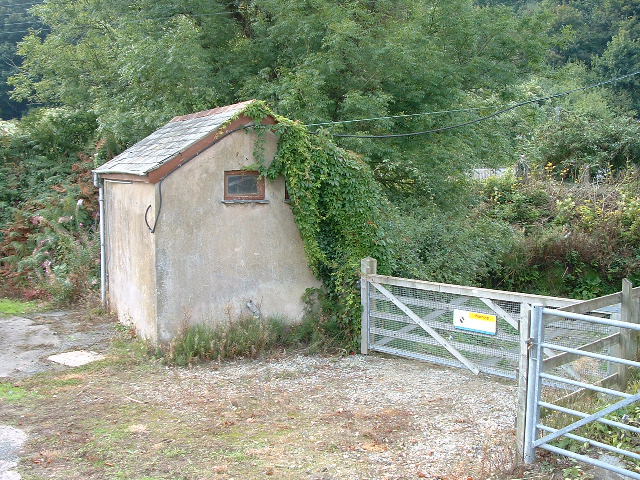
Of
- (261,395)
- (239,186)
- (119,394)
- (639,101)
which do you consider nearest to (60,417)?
(119,394)

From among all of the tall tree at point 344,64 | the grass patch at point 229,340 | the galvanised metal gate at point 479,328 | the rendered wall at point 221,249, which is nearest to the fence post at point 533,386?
the galvanised metal gate at point 479,328

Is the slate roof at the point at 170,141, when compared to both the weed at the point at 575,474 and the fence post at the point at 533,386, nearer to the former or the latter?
the fence post at the point at 533,386

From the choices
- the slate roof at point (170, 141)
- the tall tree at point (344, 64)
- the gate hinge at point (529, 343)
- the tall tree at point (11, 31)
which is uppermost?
the tall tree at point (11, 31)

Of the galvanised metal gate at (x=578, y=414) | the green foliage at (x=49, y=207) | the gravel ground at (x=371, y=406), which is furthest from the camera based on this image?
the green foliage at (x=49, y=207)

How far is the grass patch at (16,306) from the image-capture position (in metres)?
13.4

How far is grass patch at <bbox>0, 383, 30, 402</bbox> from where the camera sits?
8.28 m

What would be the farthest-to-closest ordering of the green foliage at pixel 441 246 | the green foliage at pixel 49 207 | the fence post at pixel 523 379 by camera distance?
the green foliage at pixel 49 207
the green foliage at pixel 441 246
the fence post at pixel 523 379

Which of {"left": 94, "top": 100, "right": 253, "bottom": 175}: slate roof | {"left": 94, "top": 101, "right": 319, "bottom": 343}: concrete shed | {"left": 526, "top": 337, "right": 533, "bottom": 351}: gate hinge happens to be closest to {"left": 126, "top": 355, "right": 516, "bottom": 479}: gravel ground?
{"left": 526, "top": 337, "right": 533, "bottom": 351}: gate hinge

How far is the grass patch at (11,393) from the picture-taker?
326 inches

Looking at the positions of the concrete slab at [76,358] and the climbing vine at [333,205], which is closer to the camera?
the concrete slab at [76,358]

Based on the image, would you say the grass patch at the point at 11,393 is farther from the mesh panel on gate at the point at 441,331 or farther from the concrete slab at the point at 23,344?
the mesh panel on gate at the point at 441,331

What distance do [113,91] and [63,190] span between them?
308 centimetres

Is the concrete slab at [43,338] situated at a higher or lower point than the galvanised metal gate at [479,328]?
lower

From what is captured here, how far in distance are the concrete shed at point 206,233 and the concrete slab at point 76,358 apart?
865 millimetres
